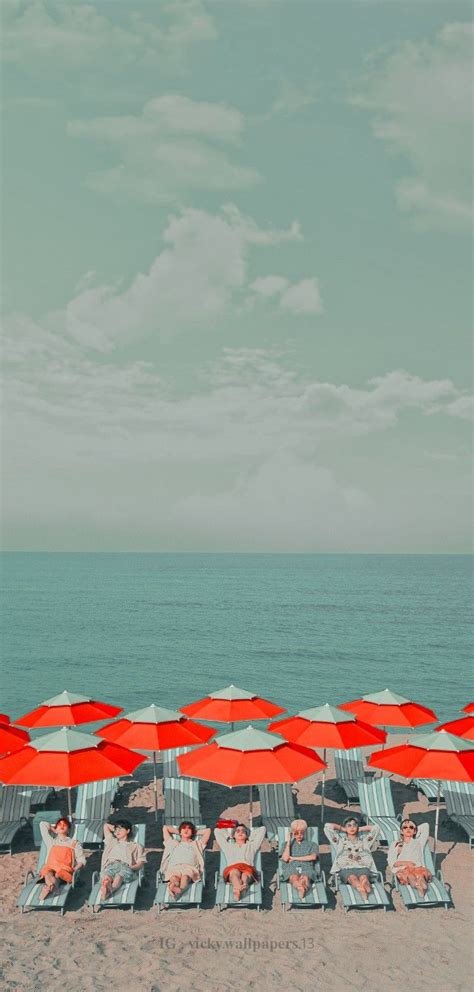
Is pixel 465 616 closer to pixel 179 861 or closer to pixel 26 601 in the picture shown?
pixel 26 601

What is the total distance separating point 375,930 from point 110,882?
3.52 metres

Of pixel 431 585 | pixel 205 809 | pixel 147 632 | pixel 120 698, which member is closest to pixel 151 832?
pixel 205 809

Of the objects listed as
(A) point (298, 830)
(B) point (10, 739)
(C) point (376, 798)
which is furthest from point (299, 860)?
(B) point (10, 739)

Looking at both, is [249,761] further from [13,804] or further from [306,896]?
[13,804]

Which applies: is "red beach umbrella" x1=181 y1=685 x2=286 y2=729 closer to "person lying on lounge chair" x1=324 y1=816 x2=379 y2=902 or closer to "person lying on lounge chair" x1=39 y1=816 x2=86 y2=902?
"person lying on lounge chair" x1=324 y1=816 x2=379 y2=902

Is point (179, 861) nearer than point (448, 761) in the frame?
Yes

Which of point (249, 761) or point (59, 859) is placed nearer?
point (59, 859)

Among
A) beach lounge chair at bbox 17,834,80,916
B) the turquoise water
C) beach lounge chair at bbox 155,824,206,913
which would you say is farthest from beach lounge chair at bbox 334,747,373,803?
the turquoise water

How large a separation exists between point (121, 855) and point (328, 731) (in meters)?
4.20

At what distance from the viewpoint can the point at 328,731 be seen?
13.0m

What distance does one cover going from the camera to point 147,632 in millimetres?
65188

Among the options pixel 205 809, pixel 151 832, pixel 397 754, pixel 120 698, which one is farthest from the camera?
pixel 120 698

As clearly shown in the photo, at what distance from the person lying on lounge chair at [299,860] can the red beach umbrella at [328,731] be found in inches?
74.8

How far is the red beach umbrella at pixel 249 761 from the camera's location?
10648 millimetres
